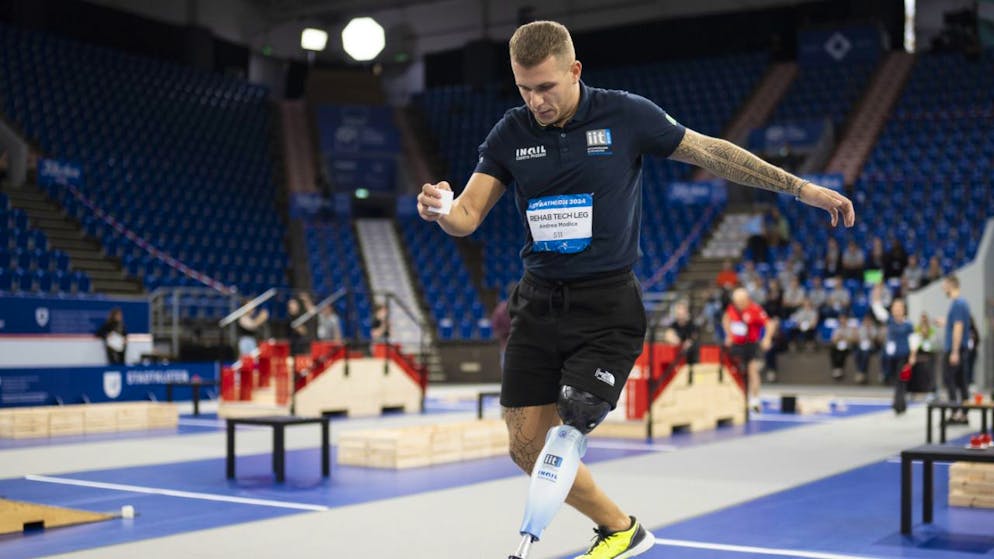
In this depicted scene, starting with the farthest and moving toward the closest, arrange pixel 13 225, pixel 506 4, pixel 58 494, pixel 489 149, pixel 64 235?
pixel 506 4
pixel 64 235
pixel 13 225
pixel 58 494
pixel 489 149

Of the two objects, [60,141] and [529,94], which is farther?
[60,141]

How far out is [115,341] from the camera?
52.5 ft

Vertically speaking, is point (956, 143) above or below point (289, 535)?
above

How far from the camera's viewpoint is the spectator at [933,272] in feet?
67.6

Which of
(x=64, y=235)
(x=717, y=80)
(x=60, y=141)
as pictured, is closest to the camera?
(x=64, y=235)

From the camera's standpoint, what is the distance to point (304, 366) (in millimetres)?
14852

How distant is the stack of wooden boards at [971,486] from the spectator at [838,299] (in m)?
14.8

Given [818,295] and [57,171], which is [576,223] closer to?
[818,295]

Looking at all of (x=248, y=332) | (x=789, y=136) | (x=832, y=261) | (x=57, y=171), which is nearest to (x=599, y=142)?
(x=248, y=332)

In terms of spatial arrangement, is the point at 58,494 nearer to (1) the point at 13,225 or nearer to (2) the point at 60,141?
(1) the point at 13,225

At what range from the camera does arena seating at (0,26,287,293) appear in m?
24.1

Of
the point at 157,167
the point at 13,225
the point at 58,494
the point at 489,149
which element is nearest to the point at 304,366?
the point at 58,494

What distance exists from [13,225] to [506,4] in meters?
18.0

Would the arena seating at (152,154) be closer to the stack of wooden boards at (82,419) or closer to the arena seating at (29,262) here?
the arena seating at (29,262)
